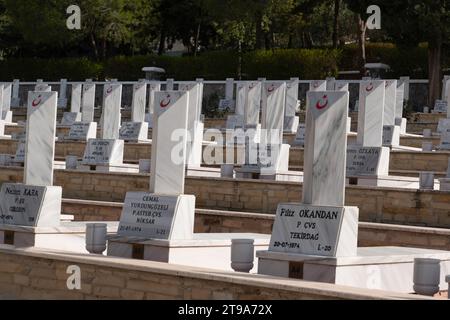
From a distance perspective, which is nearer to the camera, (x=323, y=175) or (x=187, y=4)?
(x=323, y=175)

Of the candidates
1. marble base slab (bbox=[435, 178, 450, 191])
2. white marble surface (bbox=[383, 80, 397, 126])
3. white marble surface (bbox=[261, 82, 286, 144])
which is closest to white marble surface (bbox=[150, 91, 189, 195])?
marble base slab (bbox=[435, 178, 450, 191])

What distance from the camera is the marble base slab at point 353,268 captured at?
13125 mm

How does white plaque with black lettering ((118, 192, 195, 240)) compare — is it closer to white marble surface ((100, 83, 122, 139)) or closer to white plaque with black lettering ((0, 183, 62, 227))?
white plaque with black lettering ((0, 183, 62, 227))

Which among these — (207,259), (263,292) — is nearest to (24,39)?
(207,259)

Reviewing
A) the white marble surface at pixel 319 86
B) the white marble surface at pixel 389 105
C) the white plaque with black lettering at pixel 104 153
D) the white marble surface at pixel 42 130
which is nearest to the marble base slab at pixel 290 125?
the white marble surface at pixel 319 86

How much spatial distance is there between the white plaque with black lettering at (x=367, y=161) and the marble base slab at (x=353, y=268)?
640 cm

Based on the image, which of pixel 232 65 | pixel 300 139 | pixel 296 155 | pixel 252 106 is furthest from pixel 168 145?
pixel 232 65

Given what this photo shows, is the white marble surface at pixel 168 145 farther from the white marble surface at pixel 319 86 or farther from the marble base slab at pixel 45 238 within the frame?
the white marble surface at pixel 319 86

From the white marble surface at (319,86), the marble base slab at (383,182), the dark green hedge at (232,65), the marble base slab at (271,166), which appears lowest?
the marble base slab at (383,182)

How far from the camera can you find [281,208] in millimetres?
13734
